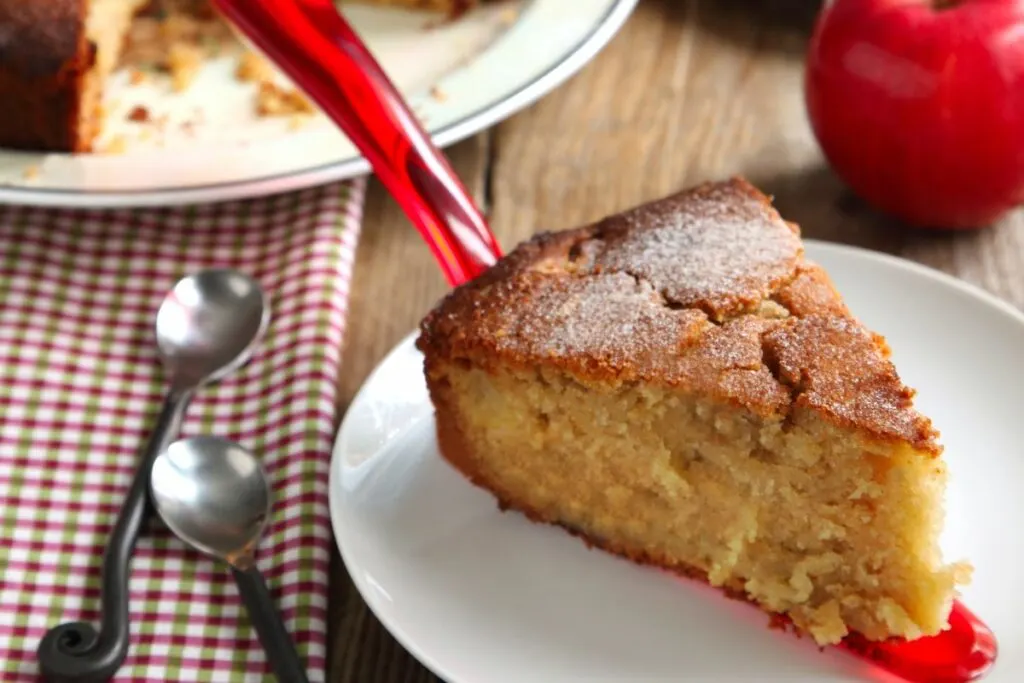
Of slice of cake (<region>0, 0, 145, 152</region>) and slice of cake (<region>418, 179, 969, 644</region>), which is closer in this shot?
slice of cake (<region>418, 179, 969, 644</region>)

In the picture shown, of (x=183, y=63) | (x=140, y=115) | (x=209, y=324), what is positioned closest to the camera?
(x=209, y=324)

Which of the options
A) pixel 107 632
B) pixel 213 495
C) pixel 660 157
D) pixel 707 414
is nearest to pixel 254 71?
pixel 660 157

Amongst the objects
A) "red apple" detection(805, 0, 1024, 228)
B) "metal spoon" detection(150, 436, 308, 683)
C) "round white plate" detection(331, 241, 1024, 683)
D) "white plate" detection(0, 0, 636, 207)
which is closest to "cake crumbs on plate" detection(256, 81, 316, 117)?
"white plate" detection(0, 0, 636, 207)

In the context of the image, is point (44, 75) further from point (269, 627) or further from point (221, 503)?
point (269, 627)

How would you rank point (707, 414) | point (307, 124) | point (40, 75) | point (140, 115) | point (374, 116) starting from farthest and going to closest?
1. point (140, 115)
2. point (307, 124)
3. point (40, 75)
4. point (374, 116)
5. point (707, 414)

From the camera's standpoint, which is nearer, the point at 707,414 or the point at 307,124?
the point at 707,414

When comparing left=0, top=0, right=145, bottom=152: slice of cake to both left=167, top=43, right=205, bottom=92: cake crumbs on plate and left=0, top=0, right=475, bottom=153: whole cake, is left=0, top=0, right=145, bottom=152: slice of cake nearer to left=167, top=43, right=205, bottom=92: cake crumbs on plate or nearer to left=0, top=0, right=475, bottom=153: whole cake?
left=0, top=0, right=475, bottom=153: whole cake

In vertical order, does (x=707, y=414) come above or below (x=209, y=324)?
above

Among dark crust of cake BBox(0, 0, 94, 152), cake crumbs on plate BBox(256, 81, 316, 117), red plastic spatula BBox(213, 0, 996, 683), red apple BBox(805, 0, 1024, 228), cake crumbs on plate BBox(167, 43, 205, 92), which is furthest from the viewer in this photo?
cake crumbs on plate BBox(167, 43, 205, 92)
